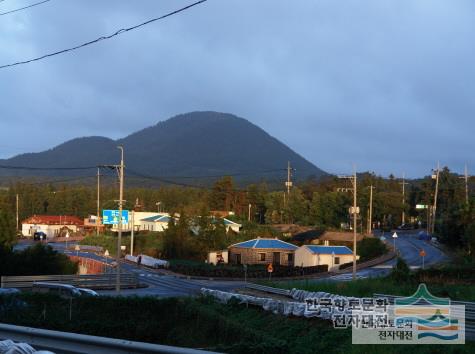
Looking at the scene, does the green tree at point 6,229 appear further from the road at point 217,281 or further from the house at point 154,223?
the house at point 154,223

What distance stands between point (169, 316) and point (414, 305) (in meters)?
8.86

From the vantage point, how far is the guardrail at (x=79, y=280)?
41709 mm

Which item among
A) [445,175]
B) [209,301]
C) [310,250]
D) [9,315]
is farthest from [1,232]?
[445,175]

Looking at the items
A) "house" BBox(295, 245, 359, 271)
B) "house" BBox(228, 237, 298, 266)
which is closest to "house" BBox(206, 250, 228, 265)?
"house" BBox(228, 237, 298, 266)

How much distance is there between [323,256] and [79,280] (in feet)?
103

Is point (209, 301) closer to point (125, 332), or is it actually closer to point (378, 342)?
point (125, 332)

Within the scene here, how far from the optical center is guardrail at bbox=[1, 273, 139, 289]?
41709mm

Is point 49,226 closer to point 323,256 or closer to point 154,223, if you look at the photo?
point 154,223

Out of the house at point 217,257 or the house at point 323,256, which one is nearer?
the house at point 323,256

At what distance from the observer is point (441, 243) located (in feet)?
269

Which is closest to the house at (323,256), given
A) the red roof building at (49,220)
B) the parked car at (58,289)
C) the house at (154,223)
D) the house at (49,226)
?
the parked car at (58,289)

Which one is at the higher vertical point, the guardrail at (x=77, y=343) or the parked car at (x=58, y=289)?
the guardrail at (x=77, y=343)

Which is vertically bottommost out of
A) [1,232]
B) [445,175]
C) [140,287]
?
[140,287]

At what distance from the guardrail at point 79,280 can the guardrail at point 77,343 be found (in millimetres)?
33071
